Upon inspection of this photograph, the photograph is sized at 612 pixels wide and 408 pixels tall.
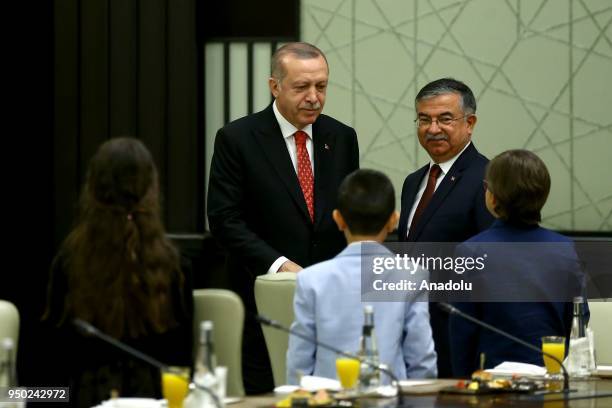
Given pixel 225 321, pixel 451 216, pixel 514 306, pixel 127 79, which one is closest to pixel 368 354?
pixel 225 321

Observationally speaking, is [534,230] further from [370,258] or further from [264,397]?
[264,397]

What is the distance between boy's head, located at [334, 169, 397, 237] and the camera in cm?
335

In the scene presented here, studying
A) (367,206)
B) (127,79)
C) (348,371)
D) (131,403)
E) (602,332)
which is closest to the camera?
(131,403)

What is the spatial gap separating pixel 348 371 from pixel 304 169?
1.64 meters

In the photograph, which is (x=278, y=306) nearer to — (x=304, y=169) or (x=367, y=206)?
(x=367, y=206)

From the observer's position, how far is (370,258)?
3.30m

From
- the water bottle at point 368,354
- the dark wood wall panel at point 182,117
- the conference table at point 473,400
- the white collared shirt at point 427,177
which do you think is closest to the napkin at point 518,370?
the conference table at point 473,400

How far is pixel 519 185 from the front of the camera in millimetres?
3627

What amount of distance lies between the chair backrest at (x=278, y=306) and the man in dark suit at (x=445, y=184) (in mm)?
703

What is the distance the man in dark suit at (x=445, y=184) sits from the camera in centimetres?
432

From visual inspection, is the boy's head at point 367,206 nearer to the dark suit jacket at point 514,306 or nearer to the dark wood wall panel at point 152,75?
the dark suit jacket at point 514,306

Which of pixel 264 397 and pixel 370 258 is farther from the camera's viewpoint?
pixel 370 258

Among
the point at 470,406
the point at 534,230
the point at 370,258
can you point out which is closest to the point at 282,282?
the point at 370,258

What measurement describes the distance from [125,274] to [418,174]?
1.80m
